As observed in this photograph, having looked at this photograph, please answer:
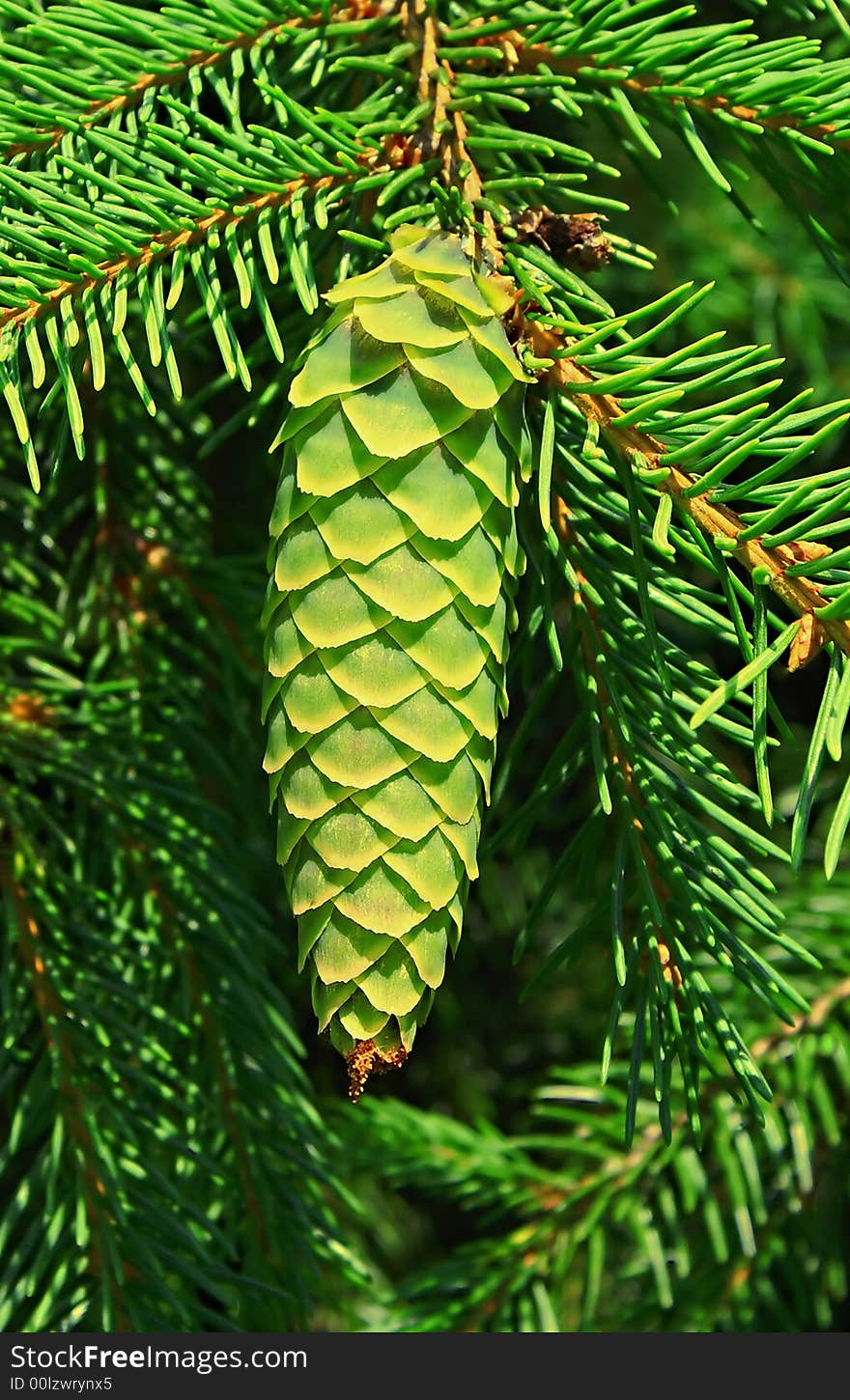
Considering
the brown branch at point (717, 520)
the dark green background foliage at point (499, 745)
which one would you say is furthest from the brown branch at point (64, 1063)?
the brown branch at point (717, 520)

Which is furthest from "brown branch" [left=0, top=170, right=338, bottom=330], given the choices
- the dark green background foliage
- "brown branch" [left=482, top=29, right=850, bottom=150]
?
"brown branch" [left=482, top=29, right=850, bottom=150]

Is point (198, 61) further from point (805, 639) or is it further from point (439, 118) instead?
point (805, 639)

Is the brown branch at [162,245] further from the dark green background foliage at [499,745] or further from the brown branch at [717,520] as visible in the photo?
the brown branch at [717,520]

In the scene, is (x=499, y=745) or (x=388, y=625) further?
(x=499, y=745)

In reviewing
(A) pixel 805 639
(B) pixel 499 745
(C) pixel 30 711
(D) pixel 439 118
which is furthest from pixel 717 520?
(B) pixel 499 745

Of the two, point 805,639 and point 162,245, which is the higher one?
point 162,245

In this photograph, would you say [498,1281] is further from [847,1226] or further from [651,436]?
[651,436]
